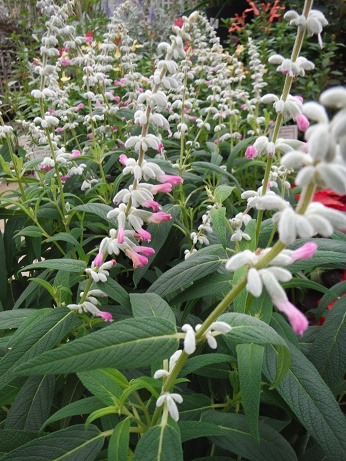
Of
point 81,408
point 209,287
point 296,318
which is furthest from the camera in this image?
point 209,287

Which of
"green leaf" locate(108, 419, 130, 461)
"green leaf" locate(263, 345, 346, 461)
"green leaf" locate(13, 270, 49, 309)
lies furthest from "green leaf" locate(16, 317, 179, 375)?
"green leaf" locate(13, 270, 49, 309)

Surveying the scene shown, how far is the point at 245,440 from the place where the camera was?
61 centimetres

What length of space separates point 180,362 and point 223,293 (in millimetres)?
268

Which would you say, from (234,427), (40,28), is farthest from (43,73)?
(40,28)

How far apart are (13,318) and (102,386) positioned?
24 centimetres

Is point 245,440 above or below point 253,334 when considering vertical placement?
below

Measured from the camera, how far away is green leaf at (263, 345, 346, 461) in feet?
1.84

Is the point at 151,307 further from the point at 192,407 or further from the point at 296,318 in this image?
the point at 296,318

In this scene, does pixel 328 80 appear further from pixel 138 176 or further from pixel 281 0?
pixel 138 176

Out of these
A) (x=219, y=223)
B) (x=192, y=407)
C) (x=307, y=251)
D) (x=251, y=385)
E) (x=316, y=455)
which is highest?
(x=307, y=251)

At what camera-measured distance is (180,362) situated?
1.53 feet

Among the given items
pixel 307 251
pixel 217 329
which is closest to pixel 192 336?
pixel 217 329

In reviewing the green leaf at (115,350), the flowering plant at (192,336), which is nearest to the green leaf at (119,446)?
the flowering plant at (192,336)

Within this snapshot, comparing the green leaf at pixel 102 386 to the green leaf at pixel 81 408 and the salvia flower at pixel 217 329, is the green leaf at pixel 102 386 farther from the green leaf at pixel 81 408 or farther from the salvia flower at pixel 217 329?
the salvia flower at pixel 217 329
